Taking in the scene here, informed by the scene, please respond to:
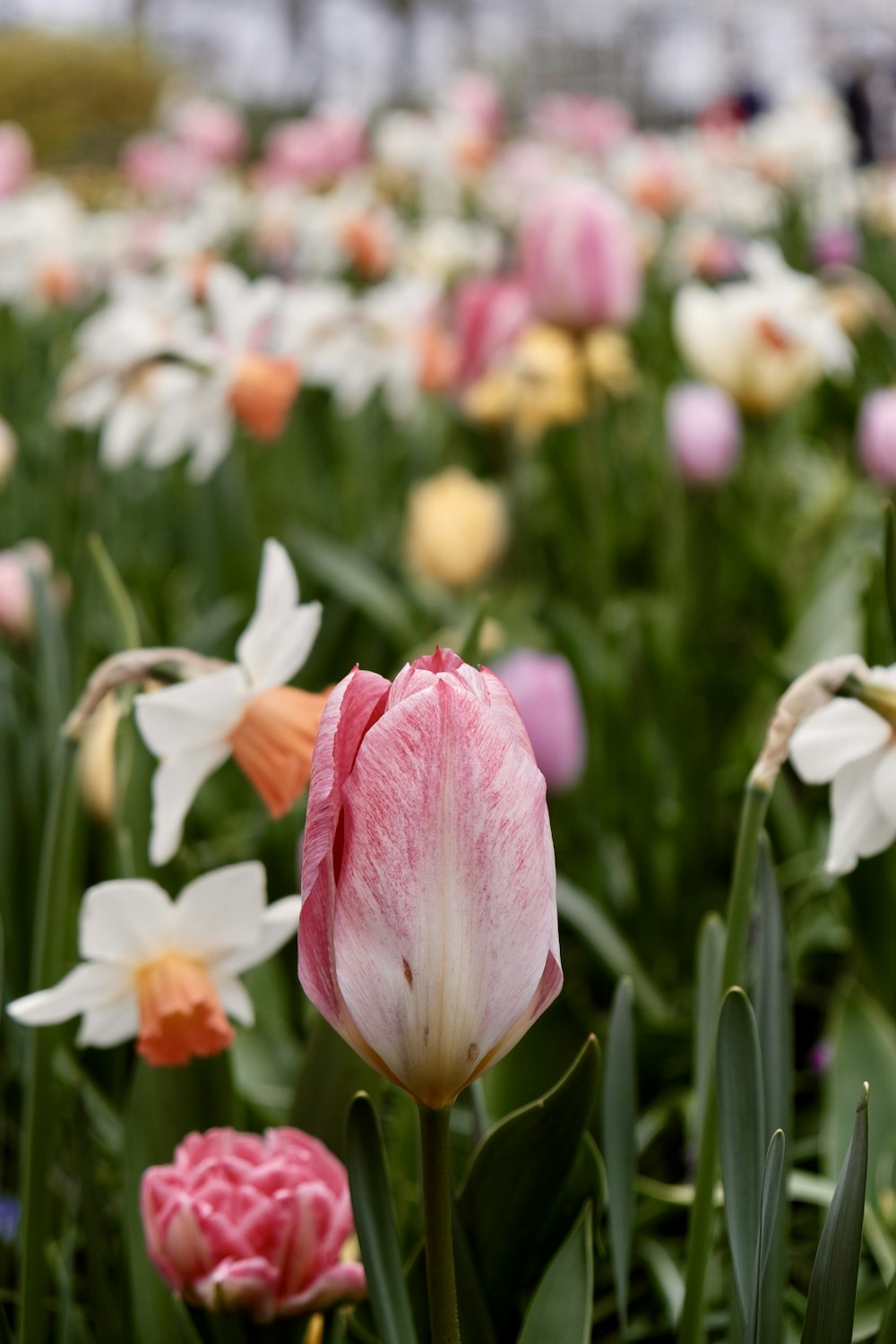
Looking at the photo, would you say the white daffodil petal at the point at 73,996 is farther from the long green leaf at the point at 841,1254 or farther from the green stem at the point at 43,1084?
the long green leaf at the point at 841,1254

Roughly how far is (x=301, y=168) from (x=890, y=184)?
2.02 metres

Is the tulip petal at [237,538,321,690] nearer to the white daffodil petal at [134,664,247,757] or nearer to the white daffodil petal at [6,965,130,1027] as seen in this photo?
the white daffodil petal at [134,664,247,757]

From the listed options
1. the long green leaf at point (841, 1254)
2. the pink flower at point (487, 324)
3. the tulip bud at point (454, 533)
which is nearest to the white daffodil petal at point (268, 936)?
the long green leaf at point (841, 1254)

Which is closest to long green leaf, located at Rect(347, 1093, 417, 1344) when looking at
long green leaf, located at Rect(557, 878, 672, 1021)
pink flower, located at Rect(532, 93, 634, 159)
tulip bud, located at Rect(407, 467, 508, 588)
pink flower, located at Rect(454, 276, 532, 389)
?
long green leaf, located at Rect(557, 878, 672, 1021)

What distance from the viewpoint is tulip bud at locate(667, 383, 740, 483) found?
169 cm

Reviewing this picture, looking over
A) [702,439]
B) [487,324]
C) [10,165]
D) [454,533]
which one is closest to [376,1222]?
[454,533]

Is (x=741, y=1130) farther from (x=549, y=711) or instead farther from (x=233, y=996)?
(x=549, y=711)

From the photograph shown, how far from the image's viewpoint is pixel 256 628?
1.99 feet

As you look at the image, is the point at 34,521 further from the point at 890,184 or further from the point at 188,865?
the point at 890,184

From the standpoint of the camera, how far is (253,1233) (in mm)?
515

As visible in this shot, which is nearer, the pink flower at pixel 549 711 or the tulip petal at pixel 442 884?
the tulip petal at pixel 442 884

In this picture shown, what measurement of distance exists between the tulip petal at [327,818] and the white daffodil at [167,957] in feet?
0.62

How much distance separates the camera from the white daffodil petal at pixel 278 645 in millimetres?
588

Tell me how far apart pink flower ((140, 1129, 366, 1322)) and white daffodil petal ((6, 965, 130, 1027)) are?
0.08 metres
